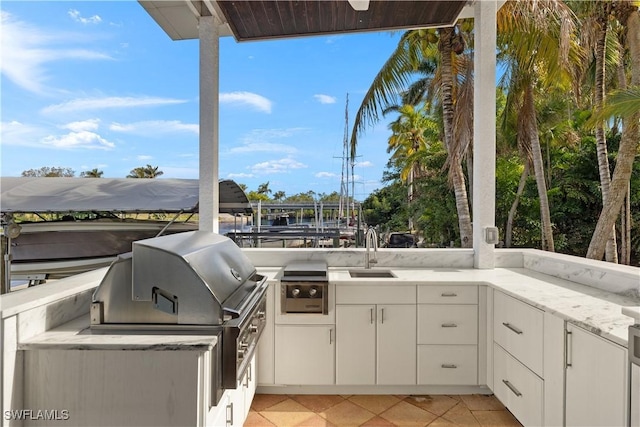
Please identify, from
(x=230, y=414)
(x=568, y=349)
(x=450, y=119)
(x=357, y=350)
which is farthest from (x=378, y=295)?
(x=450, y=119)

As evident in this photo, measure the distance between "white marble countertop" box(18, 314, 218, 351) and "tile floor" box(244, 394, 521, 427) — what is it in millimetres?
1285

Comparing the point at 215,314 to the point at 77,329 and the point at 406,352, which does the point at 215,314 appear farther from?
the point at 406,352

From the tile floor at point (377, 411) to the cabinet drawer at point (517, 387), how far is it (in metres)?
0.18

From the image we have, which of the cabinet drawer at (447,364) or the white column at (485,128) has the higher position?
the white column at (485,128)

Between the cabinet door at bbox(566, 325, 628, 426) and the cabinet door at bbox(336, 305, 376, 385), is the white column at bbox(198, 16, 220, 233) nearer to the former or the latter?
the cabinet door at bbox(336, 305, 376, 385)

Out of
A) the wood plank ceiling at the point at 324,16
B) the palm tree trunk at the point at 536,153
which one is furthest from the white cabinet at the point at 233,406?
the palm tree trunk at the point at 536,153

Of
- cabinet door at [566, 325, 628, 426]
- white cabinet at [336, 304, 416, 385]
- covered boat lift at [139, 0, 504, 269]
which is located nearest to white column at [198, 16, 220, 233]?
covered boat lift at [139, 0, 504, 269]

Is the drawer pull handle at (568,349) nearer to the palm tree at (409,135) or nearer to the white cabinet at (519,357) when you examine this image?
the white cabinet at (519,357)

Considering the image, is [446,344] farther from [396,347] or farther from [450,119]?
[450,119]

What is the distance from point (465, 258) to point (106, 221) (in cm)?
465

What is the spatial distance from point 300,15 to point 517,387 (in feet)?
10.6

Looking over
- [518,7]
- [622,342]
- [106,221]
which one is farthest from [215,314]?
[518,7]

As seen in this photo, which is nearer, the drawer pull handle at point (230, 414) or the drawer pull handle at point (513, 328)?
the drawer pull handle at point (230, 414)

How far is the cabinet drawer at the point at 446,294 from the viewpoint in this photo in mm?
2484
